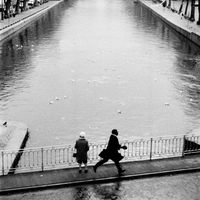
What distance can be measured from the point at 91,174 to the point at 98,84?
15.0 meters

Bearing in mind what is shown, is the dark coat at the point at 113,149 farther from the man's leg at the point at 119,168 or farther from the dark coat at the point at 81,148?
the dark coat at the point at 81,148

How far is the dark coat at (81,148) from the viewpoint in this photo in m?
12.7

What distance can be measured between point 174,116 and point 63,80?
928 cm

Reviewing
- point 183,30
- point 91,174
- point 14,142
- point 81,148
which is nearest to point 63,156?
point 81,148

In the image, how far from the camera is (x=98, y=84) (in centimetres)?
2755

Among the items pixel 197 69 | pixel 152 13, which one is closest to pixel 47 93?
pixel 197 69

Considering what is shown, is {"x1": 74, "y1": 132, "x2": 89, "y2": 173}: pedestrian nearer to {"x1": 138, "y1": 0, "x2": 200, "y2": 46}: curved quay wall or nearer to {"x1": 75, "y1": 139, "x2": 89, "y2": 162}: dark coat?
{"x1": 75, "y1": 139, "x2": 89, "y2": 162}: dark coat

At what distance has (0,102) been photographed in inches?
922

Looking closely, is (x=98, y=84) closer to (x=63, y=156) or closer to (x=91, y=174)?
(x=63, y=156)

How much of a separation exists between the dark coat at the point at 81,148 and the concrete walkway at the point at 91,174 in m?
0.48

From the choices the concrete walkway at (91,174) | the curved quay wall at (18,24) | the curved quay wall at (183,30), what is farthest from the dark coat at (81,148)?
the curved quay wall at (18,24)

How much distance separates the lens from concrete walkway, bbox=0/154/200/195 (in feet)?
39.8

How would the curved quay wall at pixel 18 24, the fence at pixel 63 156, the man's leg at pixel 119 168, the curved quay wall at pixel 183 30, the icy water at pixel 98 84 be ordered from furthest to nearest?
the curved quay wall at pixel 18 24 → the curved quay wall at pixel 183 30 → the icy water at pixel 98 84 → the fence at pixel 63 156 → the man's leg at pixel 119 168

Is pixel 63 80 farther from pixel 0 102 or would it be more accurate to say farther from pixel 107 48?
pixel 107 48
